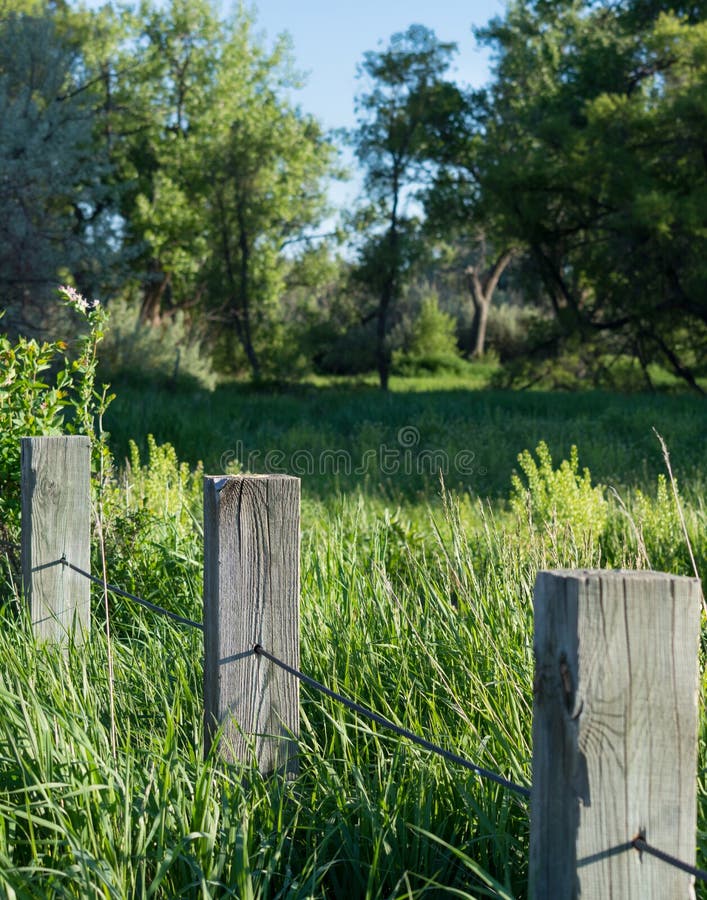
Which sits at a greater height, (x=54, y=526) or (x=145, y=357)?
(x=145, y=357)

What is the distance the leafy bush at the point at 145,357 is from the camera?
17.3 meters

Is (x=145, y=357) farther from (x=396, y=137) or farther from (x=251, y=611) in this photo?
(x=251, y=611)

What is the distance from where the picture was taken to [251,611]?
213cm

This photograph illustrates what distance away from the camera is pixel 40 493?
3207mm

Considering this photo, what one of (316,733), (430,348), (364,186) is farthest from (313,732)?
(430,348)

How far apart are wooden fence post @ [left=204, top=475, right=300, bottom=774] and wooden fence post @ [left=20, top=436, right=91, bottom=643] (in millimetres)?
1203

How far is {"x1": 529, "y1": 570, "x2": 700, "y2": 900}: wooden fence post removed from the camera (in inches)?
49.0

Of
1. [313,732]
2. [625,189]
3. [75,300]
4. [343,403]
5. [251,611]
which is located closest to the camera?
[251,611]

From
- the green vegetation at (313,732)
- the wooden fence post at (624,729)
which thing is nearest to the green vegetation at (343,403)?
the green vegetation at (313,732)

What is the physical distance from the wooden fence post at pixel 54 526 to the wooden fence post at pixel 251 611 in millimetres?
1203

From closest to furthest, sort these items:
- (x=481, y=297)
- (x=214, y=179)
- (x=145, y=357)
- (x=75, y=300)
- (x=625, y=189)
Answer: (x=75, y=300)
(x=625, y=189)
(x=145, y=357)
(x=214, y=179)
(x=481, y=297)

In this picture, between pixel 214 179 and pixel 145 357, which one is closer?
pixel 145 357

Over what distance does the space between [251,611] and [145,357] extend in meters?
16.5

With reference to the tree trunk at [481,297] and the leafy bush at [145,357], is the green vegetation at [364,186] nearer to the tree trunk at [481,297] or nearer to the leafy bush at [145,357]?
the leafy bush at [145,357]
